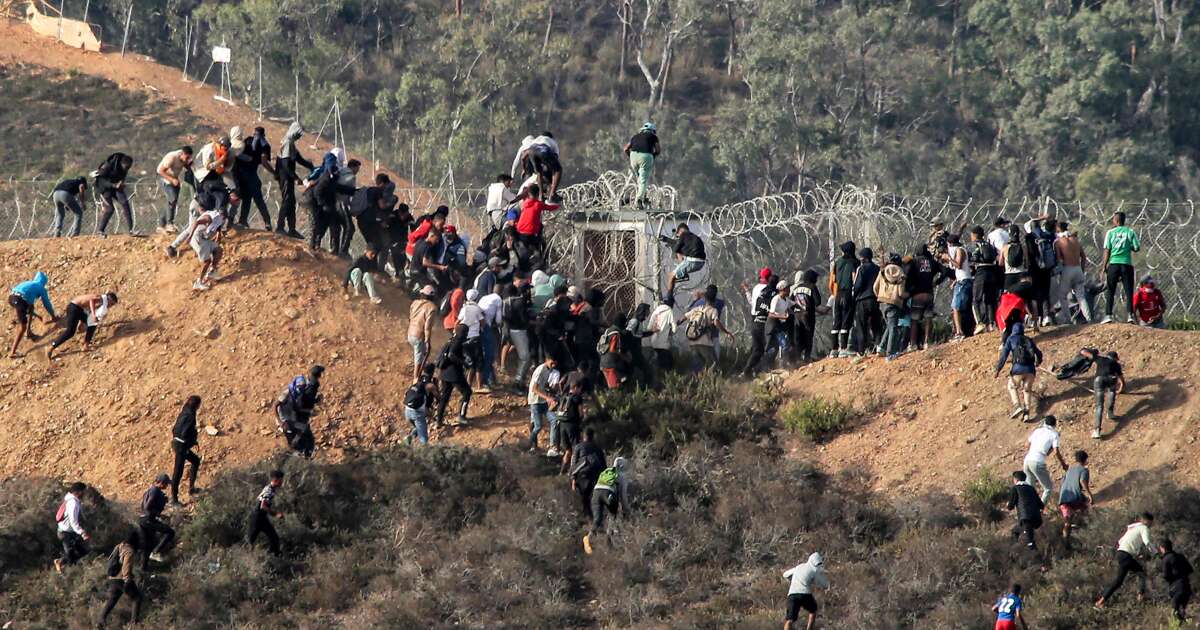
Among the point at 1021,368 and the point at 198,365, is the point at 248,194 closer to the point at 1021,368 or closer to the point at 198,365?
the point at 198,365

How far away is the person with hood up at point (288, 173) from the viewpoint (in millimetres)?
22953

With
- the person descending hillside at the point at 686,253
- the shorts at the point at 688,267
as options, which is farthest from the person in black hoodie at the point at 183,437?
the shorts at the point at 688,267

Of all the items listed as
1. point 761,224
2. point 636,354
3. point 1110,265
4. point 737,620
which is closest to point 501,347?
point 636,354

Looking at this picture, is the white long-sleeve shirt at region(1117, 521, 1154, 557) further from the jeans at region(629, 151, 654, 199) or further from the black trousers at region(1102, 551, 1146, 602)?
the jeans at region(629, 151, 654, 199)

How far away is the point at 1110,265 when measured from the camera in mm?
22000

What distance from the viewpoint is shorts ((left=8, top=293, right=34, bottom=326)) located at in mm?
22250

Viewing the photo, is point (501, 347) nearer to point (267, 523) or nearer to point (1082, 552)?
point (267, 523)

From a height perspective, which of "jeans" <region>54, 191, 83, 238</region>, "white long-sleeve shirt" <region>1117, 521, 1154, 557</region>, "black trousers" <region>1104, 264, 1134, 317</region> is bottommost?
"white long-sleeve shirt" <region>1117, 521, 1154, 557</region>

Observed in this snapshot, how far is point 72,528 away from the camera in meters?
19.0

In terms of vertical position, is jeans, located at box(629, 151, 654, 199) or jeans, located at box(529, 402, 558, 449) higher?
jeans, located at box(629, 151, 654, 199)

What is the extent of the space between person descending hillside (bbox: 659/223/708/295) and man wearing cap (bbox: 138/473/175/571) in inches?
264

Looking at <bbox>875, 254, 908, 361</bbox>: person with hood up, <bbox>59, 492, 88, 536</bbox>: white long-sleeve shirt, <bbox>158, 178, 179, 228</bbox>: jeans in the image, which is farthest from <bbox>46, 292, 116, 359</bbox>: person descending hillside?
<bbox>875, 254, 908, 361</bbox>: person with hood up

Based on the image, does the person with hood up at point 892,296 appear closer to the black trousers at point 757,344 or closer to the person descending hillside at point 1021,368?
the person descending hillside at point 1021,368

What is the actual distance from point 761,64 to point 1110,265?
3356 centimetres
